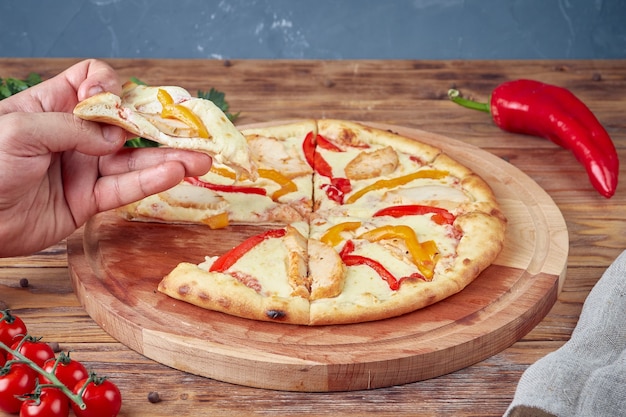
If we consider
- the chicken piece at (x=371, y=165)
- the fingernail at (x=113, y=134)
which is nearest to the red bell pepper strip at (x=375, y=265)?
the chicken piece at (x=371, y=165)

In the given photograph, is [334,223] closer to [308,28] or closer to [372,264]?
[372,264]

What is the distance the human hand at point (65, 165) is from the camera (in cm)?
392

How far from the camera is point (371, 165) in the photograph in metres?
5.18

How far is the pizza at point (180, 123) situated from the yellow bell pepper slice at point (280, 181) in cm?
52

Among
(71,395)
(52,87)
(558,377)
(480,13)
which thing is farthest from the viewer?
(480,13)

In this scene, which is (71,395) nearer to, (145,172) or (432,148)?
(145,172)

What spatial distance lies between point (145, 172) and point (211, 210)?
1.88 ft

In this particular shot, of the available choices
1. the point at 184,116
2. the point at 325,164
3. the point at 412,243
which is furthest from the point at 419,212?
the point at 184,116

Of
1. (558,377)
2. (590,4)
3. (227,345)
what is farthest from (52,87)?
(590,4)

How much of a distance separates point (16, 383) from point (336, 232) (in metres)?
1.83

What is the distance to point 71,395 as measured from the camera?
312 cm

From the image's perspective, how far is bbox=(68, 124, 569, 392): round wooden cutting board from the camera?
3.67 m

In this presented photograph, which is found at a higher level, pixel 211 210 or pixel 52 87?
pixel 52 87

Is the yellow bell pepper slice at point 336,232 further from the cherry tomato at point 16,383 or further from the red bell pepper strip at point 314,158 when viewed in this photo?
the cherry tomato at point 16,383
